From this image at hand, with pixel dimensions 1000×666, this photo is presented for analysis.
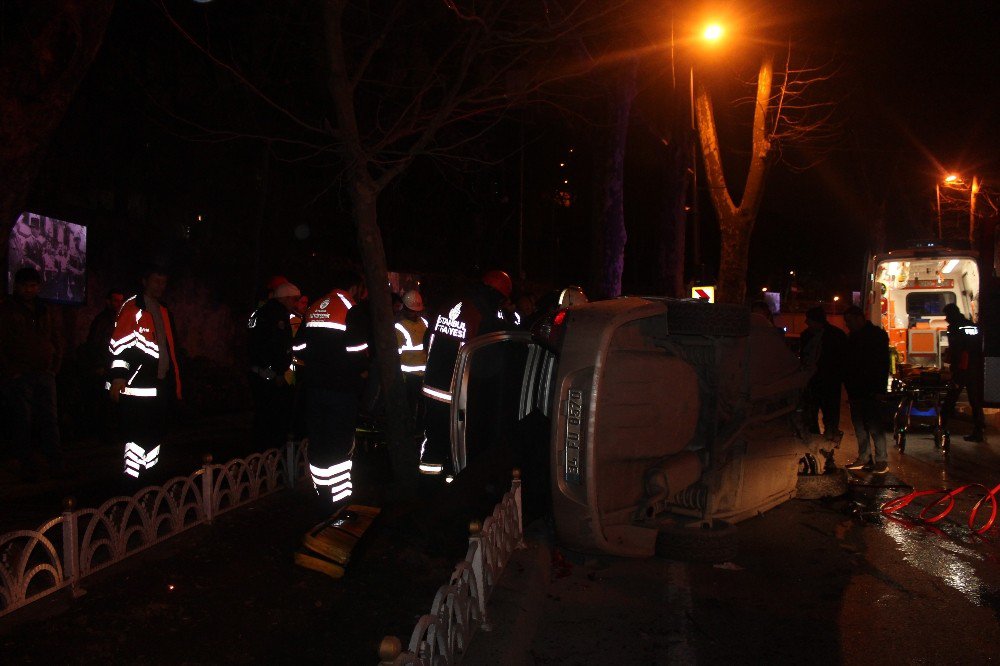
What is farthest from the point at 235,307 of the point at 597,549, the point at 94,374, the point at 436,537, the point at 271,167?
the point at 597,549

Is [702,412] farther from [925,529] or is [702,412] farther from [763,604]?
[925,529]

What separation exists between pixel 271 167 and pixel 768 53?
10.9m

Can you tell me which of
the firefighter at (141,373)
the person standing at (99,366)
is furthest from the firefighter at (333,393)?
the person standing at (99,366)

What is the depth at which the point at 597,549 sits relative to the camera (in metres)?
5.14

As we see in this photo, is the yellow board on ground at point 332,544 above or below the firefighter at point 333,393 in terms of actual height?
below

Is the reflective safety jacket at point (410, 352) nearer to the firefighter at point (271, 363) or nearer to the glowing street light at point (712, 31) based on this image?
the firefighter at point (271, 363)

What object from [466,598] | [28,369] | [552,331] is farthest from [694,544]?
[28,369]

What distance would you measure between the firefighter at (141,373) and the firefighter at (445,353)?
7.27 ft

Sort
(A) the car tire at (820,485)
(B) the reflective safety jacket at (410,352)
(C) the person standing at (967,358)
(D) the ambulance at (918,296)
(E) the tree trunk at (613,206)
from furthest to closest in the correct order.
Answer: (E) the tree trunk at (613,206)
(D) the ambulance at (918,296)
(C) the person standing at (967,358)
(B) the reflective safety jacket at (410,352)
(A) the car tire at (820,485)

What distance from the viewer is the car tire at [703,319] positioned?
5.40 meters

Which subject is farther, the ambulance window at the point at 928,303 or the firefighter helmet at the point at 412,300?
the ambulance window at the point at 928,303

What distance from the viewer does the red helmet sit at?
7.56 metres

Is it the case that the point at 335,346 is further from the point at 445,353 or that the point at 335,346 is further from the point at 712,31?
the point at 712,31

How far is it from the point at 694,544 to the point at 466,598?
1927 mm
